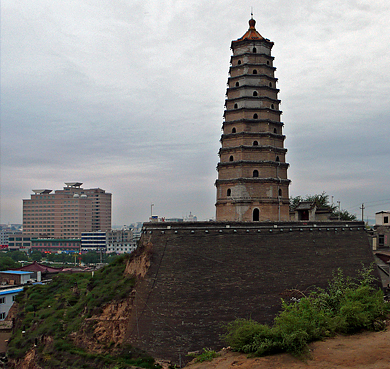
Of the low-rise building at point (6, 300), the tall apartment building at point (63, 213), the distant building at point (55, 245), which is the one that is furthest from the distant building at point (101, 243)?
the low-rise building at point (6, 300)

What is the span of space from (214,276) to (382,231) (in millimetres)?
24415

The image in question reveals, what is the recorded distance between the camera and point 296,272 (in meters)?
23.3

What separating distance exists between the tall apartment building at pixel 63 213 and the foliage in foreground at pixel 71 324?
88.8m

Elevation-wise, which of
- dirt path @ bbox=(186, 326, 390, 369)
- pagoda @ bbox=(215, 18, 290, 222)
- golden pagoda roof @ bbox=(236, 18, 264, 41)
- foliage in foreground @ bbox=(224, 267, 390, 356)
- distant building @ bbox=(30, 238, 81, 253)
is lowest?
distant building @ bbox=(30, 238, 81, 253)

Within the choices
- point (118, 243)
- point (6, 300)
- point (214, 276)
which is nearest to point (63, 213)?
point (118, 243)

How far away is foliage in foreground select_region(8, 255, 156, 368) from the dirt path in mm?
6623

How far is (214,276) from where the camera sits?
21.2 m

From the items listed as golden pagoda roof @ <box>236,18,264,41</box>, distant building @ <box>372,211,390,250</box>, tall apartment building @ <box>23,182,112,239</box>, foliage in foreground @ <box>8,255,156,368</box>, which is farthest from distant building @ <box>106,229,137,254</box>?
golden pagoda roof @ <box>236,18,264,41</box>

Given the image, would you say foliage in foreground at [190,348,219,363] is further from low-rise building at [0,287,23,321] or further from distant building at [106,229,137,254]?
distant building at [106,229,137,254]

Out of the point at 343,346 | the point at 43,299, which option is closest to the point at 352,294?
the point at 343,346

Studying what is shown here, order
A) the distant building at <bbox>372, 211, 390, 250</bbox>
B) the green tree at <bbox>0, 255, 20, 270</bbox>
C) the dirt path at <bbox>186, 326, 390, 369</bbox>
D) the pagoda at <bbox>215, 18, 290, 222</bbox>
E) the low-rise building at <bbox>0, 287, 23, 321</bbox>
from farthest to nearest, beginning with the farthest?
the green tree at <bbox>0, 255, 20, 270</bbox> → the distant building at <bbox>372, 211, 390, 250</bbox> → the low-rise building at <bbox>0, 287, 23, 321</bbox> → the pagoda at <bbox>215, 18, 290, 222</bbox> → the dirt path at <bbox>186, 326, 390, 369</bbox>

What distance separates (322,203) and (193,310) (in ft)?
103

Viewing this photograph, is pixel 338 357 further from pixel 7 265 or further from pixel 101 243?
pixel 101 243

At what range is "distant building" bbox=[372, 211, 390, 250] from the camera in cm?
3781
